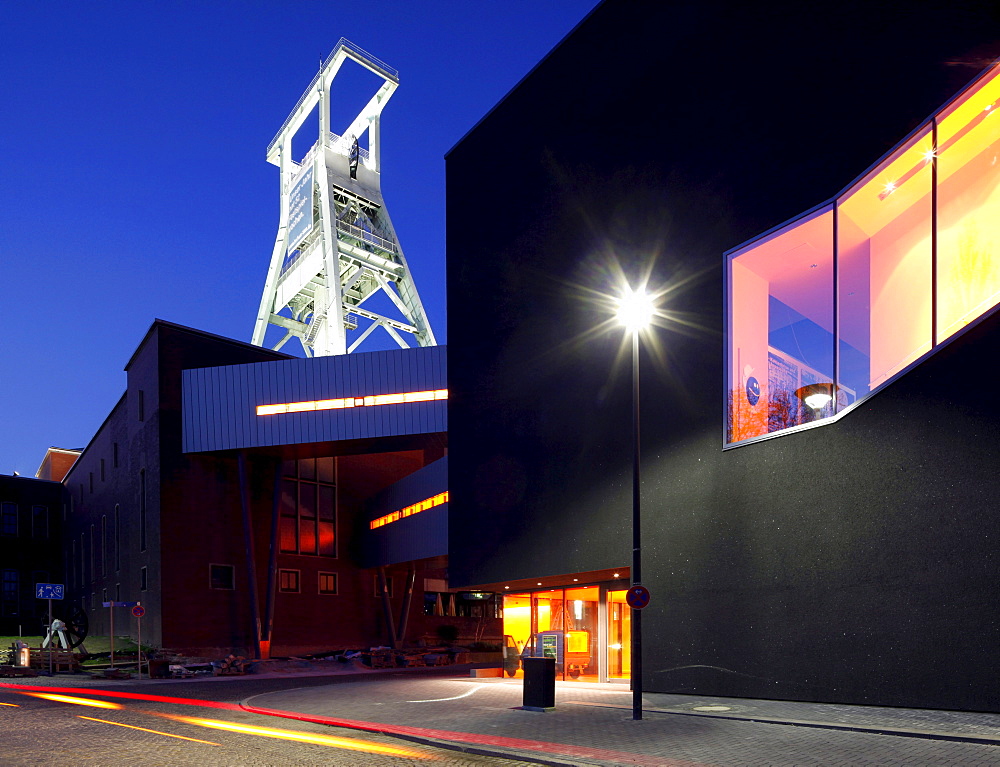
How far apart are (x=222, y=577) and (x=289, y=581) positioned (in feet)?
13.3

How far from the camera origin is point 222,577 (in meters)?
44.4

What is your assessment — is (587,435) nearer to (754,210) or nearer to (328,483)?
(754,210)

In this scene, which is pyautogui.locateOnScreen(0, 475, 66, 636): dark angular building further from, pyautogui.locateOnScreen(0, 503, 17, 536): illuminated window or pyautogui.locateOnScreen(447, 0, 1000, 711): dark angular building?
pyautogui.locateOnScreen(447, 0, 1000, 711): dark angular building

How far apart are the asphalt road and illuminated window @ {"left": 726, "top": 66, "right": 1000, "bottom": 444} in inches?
378

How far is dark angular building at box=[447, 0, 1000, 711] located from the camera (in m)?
14.3

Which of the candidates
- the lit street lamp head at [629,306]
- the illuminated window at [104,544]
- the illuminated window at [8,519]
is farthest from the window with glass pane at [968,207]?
the illuminated window at [8,519]

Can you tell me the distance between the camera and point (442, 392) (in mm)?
39688

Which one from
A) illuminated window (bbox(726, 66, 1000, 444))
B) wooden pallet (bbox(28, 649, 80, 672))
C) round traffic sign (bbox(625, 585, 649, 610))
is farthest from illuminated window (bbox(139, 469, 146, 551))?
round traffic sign (bbox(625, 585, 649, 610))

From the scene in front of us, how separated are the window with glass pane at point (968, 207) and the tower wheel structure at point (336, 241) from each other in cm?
4599

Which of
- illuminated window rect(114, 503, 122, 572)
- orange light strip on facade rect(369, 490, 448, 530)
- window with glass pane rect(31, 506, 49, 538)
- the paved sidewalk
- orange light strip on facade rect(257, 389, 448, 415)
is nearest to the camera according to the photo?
the paved sidewalk

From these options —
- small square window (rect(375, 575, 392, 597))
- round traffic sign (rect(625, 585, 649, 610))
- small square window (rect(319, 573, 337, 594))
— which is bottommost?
small square window (rect(375, 575, 392, 597))

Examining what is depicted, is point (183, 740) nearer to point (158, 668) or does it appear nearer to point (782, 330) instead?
point (782, 330)

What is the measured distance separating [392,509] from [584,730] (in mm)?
35006

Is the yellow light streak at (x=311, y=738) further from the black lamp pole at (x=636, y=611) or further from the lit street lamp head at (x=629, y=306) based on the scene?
the lit street lamp head at (x=629, y=306)
